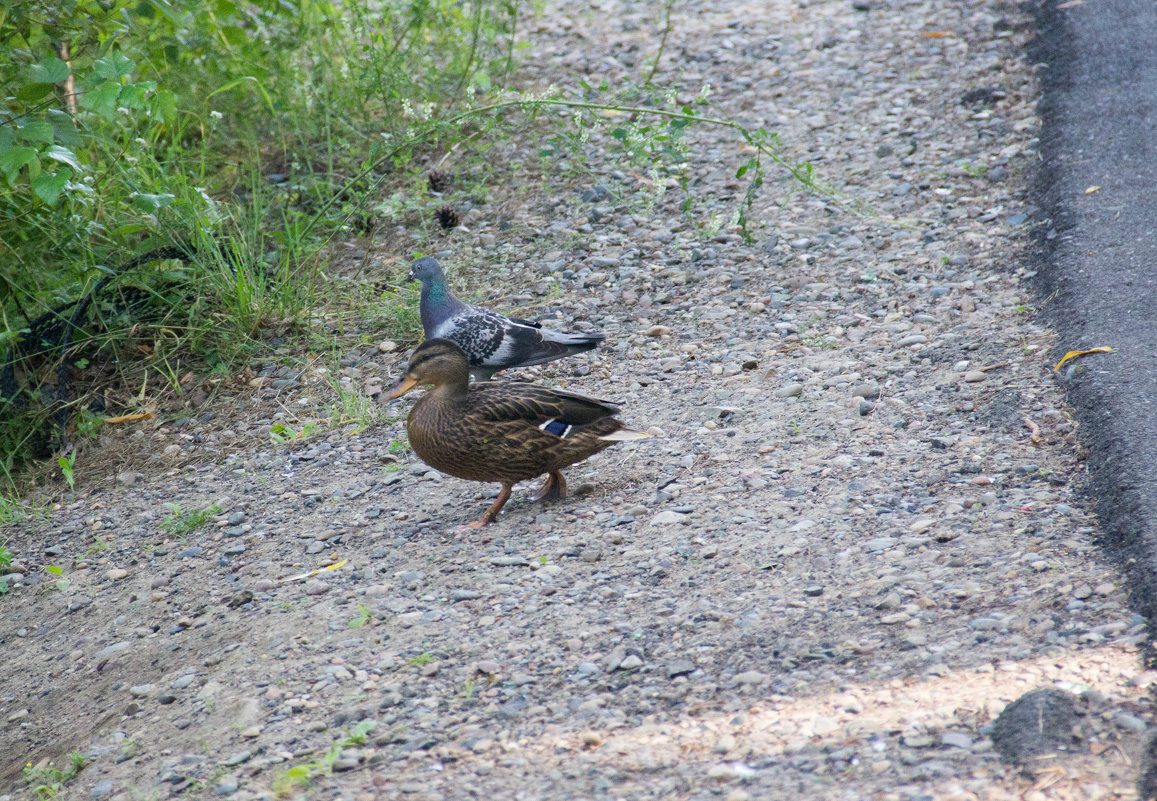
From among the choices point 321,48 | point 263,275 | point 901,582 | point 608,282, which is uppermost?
point 321,48

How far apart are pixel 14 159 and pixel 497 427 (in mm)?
2719

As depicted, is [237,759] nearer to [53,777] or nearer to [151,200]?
[53,777]

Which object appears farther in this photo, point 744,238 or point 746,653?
point 744,238

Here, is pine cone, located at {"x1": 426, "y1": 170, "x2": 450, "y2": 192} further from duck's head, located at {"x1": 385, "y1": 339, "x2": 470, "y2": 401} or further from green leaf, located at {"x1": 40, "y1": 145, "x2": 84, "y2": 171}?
duck's head, located at {"x1": 385, "y1": 339, "x2": 470, "y2": 401}

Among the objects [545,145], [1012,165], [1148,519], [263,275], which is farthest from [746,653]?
[545,145]

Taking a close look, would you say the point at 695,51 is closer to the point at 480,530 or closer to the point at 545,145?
the point at 545,145

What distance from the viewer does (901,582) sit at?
376 centimetres

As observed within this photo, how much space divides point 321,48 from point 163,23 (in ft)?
5.37

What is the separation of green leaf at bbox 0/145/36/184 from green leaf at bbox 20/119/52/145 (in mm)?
63

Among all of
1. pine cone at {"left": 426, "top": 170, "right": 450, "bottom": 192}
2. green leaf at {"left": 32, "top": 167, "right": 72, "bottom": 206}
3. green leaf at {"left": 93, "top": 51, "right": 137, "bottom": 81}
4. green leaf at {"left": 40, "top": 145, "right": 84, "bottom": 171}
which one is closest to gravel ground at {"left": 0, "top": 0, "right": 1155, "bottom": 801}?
pine cone at {"left": 426, "top": 170, "right": 450, "bottom": 192}

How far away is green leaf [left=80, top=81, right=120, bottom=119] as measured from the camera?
5.16 m

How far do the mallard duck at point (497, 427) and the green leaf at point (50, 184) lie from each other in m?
1.97

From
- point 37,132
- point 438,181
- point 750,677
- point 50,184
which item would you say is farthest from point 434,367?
point 438,181

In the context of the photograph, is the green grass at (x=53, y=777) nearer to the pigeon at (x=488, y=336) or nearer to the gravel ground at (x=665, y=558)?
the gravel ground at (x=665, y=558)
